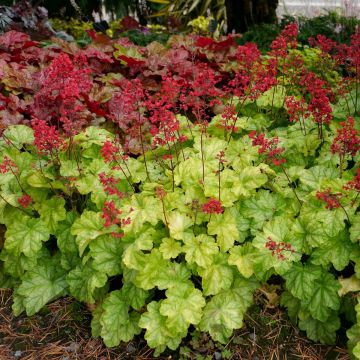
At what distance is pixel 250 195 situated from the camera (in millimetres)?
2607

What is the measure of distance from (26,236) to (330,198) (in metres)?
1.61

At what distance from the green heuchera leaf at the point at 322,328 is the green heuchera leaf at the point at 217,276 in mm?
469

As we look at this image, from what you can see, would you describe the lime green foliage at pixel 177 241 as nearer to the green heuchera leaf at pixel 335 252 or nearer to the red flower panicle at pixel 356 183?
the green heuchera leaf at pixel 335 252

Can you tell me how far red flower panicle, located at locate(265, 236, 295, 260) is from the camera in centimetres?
219

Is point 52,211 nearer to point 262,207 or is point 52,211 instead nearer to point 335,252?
point 262,207

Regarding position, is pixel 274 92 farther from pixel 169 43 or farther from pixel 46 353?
pixel 46 353

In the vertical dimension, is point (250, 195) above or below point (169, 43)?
below

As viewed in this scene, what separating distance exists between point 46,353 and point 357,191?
1848 millimetres

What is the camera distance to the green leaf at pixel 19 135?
2842mm

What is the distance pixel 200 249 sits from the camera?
7.70ft

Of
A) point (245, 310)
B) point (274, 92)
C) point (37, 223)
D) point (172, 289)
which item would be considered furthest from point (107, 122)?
point (245, 310)

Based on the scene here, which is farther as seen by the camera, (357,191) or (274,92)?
(274,92)

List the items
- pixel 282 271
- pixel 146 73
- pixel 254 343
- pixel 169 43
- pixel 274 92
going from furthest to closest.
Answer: pixel 169 43
pixel 146 73
pixel 274 92
pixel 254 343
pixel 282 271

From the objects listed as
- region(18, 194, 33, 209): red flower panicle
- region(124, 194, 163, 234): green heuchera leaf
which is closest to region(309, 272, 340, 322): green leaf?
region(124, 194, 163, 234): green heuchera leaf
